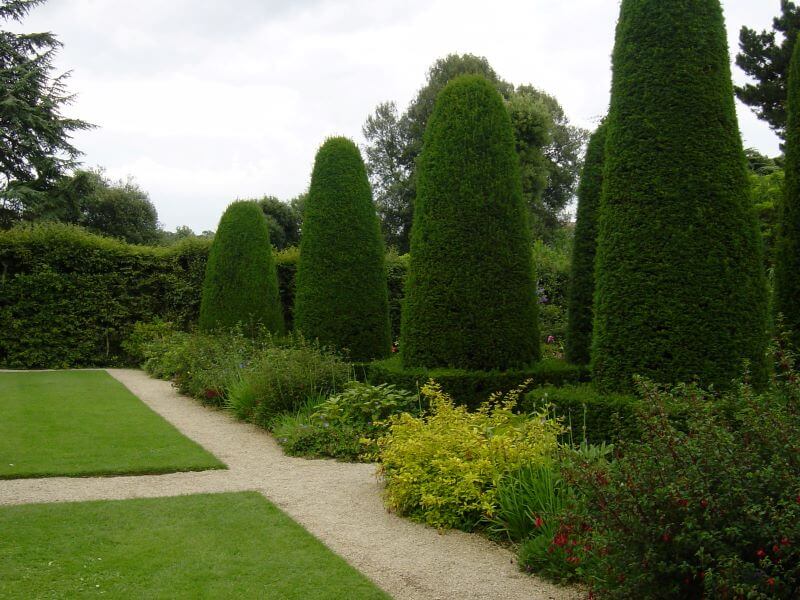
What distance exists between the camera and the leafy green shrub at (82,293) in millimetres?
15555

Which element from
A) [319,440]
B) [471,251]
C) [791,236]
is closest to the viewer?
[791,236]

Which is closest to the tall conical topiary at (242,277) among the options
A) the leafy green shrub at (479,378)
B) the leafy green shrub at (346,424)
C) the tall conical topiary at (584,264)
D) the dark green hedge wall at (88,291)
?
the dark green hedge wall at (88,291)

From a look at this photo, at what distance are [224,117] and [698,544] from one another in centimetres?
906

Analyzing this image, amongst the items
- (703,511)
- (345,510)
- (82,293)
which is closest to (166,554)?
(345,510)

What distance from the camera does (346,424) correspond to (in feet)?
26.3

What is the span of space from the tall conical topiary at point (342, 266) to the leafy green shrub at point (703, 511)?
8.46 metres

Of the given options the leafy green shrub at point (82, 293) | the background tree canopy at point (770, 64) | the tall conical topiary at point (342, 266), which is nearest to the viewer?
the tall conical topiary at point (342, 266)

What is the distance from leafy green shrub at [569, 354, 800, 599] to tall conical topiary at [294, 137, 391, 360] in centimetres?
846

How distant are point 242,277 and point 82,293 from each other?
4.48 m

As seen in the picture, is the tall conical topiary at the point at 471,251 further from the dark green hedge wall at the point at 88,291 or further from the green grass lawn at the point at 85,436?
the dark green hedge wall at the point at 88,291

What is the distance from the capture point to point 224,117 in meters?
10.1

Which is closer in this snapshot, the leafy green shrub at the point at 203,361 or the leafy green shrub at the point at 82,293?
the leafy green shrub at the point at 203,361

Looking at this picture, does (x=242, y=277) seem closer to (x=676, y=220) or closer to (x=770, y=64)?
(x=676, y=220)

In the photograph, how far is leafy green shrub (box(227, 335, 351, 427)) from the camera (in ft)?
31.2
